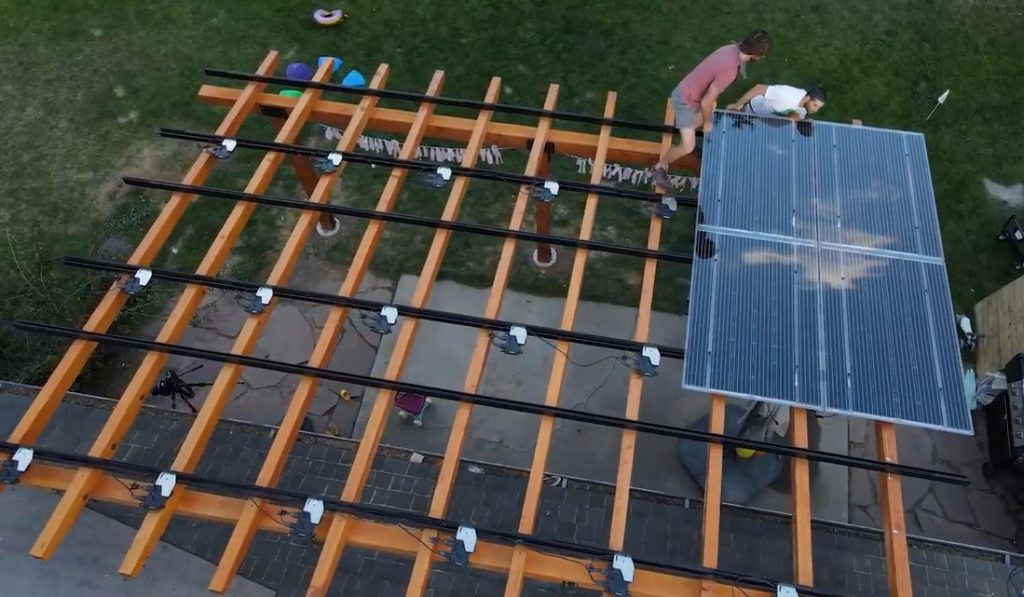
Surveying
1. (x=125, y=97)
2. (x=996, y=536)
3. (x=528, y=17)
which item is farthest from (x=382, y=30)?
(x=996, y=536)

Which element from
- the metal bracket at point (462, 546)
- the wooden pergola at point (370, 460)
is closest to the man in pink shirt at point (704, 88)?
the wooden pergola at point (370, 460)

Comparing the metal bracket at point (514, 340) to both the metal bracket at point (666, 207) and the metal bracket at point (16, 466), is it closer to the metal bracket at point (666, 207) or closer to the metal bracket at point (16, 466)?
the metal bracket at point (666, 207)

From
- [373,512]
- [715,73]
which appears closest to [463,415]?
[373,512]

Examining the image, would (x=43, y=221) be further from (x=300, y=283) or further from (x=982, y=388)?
(x=982, y=388)

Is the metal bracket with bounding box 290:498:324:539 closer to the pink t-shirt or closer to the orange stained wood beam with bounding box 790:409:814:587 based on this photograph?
the orange stained wood beam with bounding box 790:409:814:587

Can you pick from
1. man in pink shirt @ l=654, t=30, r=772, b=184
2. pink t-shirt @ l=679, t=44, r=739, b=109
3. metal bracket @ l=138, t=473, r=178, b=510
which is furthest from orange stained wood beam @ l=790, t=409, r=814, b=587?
metal bracket @ l=138, t=473, r=178, b=510
